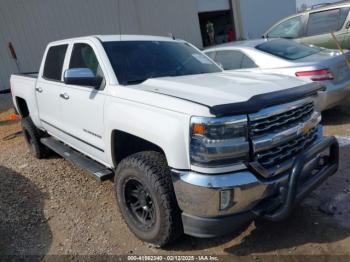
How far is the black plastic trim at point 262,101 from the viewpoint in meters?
2.63

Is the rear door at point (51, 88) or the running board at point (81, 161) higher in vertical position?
the rear door at point (51, 88)

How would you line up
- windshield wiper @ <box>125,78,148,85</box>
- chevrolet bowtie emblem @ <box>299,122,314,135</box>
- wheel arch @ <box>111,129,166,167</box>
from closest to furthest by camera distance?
chevrolet bowtie emblem @ <box>299,122,314,135</box>
wheel arch @ <box>111,129,166,167</box>
windshield wiper @ <box>125,78,148,85</box>

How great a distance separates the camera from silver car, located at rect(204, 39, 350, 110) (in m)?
5.75

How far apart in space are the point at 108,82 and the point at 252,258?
215 centimetres

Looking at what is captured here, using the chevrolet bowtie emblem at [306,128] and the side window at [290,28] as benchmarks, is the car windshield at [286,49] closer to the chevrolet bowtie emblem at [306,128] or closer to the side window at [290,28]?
the side window at [290,28]

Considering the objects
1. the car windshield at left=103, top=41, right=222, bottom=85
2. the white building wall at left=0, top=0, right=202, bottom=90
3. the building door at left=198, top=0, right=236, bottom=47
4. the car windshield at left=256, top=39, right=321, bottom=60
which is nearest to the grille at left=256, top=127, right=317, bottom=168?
the car windshield at left=103, top=41, right=222, bottom=85

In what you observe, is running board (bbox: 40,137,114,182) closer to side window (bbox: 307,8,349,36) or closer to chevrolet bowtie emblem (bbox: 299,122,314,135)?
chevrolet bowtie emblem (bbox: 299,122,314,135)

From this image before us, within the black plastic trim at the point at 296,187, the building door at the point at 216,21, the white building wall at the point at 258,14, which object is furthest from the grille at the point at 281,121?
the white building wall at the point at 258,14

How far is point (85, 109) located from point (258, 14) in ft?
75.8

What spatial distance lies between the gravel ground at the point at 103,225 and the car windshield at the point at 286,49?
68.3 inches

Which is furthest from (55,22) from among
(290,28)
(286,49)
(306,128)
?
(306,128)

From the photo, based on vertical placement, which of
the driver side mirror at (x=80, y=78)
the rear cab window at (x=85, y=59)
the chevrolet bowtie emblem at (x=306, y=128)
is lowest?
the chevrolet bowtie emblem at (x=306, y=128)

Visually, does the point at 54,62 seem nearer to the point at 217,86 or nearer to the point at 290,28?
the point at 217,86

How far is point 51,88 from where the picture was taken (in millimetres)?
4922
